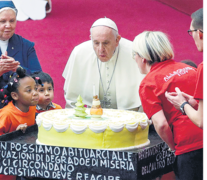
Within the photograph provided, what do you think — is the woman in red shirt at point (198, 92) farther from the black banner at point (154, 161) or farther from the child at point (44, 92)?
the child at point (44, 92)

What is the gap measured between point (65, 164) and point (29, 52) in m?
1.63

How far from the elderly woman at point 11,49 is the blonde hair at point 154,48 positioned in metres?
1.47

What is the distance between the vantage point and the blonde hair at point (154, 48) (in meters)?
2.85

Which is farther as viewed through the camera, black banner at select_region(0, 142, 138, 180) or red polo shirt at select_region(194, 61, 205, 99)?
black banner at select_region(0, 142, 138, 180)

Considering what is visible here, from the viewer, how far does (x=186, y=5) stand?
8273mm

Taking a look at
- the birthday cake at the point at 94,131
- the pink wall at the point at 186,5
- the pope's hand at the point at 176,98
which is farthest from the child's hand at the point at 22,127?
the pink wall at the point at 186,5

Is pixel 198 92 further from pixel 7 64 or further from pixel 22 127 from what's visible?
pixel 7 64

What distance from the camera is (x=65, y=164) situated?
3.08 meters

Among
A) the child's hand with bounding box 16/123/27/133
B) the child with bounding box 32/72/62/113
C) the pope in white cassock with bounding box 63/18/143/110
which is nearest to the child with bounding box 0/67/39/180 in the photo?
the child's hand with bounding box 16/123/27/133

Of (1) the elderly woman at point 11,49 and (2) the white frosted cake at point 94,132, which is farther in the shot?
(1) the elderly woman at point 11,49

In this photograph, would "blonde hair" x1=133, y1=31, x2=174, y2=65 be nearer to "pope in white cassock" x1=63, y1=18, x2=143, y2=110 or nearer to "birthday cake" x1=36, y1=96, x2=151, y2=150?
"birthday cake" x1=36, y1=96, x2=151, y2=150

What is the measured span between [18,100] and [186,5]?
533cm

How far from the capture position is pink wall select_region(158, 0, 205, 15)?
7862 mm

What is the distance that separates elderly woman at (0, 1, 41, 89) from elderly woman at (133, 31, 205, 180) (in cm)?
152
